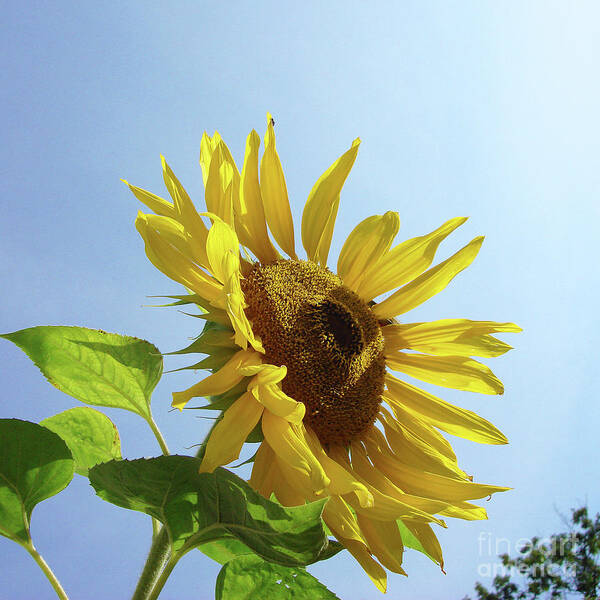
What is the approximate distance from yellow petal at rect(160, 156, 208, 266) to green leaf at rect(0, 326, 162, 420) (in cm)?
29

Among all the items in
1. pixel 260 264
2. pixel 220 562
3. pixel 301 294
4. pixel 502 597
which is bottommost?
pixel 502 597

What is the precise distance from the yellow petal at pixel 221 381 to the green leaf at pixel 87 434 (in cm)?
52

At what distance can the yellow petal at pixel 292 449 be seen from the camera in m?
1.36

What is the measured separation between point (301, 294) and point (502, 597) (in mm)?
17881

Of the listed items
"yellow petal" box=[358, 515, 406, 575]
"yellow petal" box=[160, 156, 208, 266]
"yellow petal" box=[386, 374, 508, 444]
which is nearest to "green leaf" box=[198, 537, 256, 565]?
"yellow petal" box=[358, 515, 406, 575]

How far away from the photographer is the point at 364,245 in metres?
2.12

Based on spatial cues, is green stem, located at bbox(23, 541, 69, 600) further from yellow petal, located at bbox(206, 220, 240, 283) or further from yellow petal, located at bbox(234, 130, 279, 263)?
yellow petal, located at bbox(234, 130, 279, 263)

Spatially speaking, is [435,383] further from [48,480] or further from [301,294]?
[48,480]

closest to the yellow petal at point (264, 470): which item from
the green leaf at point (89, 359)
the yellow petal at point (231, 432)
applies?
the yellow petal at point (231, 432)

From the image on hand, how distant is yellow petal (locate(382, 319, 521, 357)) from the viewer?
2.03m

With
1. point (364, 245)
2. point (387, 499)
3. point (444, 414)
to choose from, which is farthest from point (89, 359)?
point (444, 414)

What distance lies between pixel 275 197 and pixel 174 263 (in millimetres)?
543

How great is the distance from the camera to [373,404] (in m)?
1.93

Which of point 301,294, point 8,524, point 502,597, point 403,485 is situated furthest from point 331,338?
point 502,597
